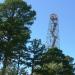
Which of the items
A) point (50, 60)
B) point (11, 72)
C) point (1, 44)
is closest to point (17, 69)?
point (11, 72)

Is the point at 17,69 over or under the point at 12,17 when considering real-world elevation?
under

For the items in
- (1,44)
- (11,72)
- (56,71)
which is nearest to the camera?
(1,44)

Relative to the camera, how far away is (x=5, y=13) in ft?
129

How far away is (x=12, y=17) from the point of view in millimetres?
39375

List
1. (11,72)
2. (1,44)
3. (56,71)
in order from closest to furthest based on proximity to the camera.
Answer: (1,44) → (11,72) → (56,71)

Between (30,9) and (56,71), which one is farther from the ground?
(30,9)

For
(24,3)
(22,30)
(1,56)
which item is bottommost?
(1,56)

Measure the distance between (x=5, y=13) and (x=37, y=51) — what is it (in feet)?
34.2

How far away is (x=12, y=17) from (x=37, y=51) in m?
10.0

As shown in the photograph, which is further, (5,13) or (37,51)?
(37,51)

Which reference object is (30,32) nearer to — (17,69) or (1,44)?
(1,44)

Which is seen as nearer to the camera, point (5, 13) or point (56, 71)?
point (5, 13)

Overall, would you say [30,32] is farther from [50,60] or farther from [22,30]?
[50,60]

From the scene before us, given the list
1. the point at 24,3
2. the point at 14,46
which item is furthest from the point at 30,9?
the point at 14,46
